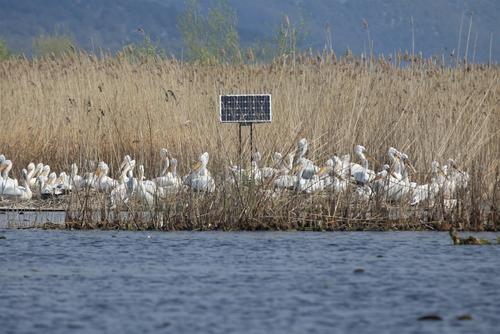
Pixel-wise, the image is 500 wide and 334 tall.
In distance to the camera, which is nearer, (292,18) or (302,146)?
(302,146)

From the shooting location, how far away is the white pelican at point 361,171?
15109 mm

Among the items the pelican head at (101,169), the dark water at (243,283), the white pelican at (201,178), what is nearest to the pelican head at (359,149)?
the white pelican at (201,178)

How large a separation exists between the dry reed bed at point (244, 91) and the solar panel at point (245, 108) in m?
0.34

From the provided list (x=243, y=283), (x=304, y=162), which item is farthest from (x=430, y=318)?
(x=304, y=162)

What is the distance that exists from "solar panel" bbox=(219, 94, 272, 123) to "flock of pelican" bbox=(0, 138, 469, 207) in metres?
0.48

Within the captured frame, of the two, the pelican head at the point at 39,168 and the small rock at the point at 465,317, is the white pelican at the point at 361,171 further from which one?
the small rock at the point at 465,317

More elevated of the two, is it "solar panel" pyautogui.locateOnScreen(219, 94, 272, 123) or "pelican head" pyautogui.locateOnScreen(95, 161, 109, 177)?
"solar panel" pyautogui.locateOnScreen(219, 94, 272, 123)

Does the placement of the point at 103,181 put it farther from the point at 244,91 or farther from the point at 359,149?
the point at 244,91

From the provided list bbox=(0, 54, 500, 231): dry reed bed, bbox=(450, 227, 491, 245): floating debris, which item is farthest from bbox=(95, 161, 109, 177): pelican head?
bbox=(450, 227, 491, 245): floating debris

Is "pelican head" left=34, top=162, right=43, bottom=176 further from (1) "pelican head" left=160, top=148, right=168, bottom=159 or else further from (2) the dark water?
(2) the dark water

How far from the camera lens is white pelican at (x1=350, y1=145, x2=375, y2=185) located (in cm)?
1511

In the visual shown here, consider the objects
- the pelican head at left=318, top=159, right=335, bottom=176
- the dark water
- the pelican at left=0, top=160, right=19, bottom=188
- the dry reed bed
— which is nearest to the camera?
the dark water

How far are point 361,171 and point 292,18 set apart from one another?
14484 centimetres

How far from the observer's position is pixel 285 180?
45.0 ft
